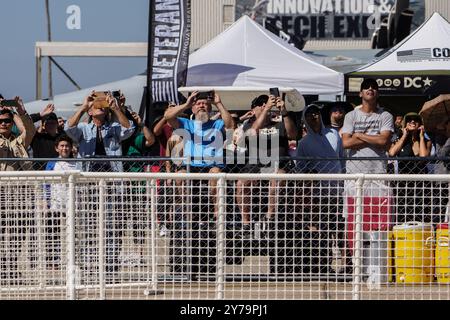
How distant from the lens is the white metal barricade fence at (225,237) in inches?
311

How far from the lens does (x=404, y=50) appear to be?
16109 mm

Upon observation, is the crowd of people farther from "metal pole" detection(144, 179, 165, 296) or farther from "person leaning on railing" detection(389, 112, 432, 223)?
"metal pole" detection(144, 179, 165, 296)

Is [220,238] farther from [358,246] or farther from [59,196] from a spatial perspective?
[59,196]

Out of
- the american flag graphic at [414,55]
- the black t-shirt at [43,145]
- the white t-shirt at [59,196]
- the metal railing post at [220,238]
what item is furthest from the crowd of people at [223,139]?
the american flag graphic at [414,55]

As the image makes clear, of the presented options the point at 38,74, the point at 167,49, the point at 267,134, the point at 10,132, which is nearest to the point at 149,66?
the point at 167,49

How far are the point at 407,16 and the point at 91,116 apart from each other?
14.5 metres

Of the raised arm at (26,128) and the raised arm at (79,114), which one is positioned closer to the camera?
the raised arm at (79,114)

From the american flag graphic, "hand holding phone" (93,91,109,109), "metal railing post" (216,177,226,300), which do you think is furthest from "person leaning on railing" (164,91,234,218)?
the american flag graphic

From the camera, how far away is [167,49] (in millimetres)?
13477

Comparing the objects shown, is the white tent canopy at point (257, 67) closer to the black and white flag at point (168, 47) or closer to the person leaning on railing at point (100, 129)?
the black and white flag at point (168, 47)

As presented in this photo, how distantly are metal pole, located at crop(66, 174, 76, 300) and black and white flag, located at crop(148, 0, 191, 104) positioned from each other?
524 cm

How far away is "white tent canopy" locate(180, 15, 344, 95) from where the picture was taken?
15.3 meters

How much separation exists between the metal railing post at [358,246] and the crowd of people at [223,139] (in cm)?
134

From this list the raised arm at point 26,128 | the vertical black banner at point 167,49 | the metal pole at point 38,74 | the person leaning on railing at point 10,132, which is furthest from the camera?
the metal pole at point 38,74
